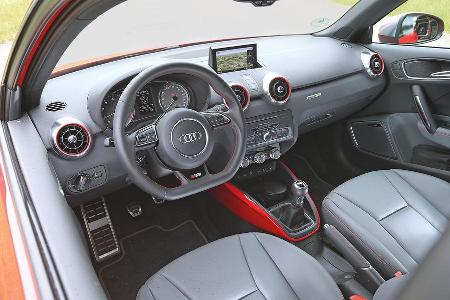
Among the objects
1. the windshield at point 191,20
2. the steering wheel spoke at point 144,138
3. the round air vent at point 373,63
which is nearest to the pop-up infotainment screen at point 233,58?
the steering wheel spoke at point 144,138

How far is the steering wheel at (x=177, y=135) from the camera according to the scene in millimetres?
1668

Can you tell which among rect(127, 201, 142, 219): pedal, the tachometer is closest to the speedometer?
the tachometer

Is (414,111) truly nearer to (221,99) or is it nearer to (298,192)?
(298,192)

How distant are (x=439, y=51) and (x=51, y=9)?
2255mm

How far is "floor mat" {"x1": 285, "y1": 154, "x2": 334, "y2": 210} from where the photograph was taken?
3160mm

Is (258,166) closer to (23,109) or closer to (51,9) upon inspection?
(23,109)

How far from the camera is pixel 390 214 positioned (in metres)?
2.04

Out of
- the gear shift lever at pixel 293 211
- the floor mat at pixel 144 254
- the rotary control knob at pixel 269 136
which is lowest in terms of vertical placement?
the floor mat at pixel 144 254

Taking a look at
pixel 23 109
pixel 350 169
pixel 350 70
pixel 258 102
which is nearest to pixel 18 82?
pixel 23 109

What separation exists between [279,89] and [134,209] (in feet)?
3.86

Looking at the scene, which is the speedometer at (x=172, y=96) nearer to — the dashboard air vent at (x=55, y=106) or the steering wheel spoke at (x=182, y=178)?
the steering wheel spoke at (x=182, y=178)

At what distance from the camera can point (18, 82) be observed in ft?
5.49

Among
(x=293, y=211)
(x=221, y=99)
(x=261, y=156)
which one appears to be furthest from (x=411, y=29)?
(x=221, y=99)

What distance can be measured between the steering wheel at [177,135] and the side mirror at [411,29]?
137 cm
